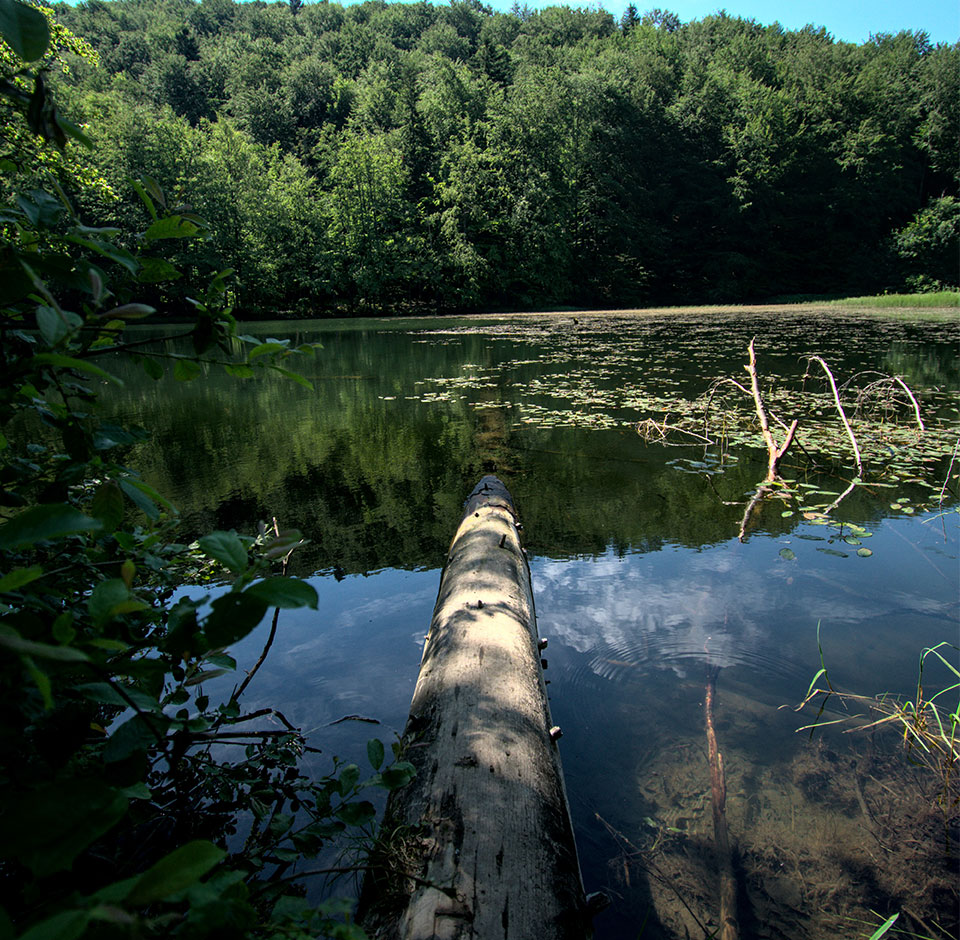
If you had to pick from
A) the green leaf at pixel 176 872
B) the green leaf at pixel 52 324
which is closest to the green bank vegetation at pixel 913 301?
the green leaf at pixel 52 324

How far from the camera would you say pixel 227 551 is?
0.68 m

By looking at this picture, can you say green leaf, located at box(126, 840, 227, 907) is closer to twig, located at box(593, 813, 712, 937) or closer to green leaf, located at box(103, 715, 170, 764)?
green leaf, located at box(103, 715, 170, 764)

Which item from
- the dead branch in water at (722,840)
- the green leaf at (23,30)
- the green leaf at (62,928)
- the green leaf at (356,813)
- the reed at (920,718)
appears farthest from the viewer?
the reed at (920,718)

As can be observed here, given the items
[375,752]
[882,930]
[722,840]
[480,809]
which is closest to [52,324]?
[375,752]

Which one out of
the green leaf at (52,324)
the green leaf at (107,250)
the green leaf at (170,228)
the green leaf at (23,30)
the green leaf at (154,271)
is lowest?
the green leaf at (52,324)

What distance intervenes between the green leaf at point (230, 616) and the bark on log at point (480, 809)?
0.85m

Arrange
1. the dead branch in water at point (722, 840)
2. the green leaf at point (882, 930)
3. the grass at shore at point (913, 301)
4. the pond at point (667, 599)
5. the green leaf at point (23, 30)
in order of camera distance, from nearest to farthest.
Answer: the green leaf at point (23, 30), the green leaf at point (882, 930), the dead branch in water at point (722, 840), the pond at point (667, 599), the grass at shore at point (913, 301)

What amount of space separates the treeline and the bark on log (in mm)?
29928

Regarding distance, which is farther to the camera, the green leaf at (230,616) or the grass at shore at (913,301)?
the grass at shore at (913,301)

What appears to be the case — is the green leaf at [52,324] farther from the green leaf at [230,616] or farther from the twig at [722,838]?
the twig at [722,838]

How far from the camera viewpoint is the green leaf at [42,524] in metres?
0.55

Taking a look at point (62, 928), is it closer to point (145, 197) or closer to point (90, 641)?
point (90, 641)

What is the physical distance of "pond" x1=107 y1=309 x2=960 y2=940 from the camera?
196cm

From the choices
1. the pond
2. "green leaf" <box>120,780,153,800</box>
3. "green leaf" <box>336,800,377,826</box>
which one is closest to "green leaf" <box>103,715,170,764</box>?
"green leaf" <box>120,780,153,800</box>
